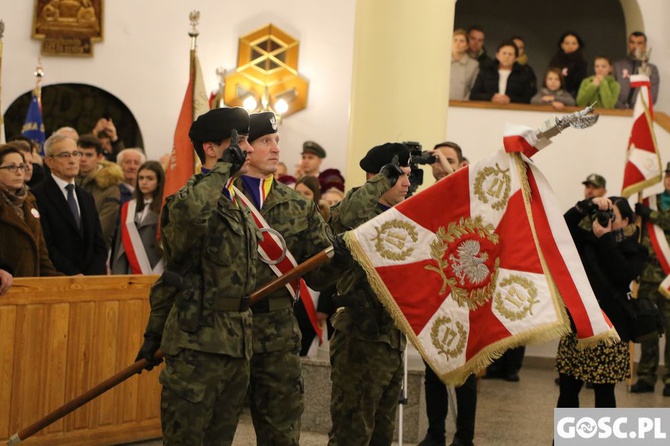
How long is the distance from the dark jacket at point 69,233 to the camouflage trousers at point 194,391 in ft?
7.63

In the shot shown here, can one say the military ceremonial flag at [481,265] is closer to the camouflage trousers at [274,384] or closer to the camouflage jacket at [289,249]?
the camouflage jacket at [289,249]

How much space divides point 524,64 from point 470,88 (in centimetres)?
87

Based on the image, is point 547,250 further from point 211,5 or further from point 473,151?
point 211,5

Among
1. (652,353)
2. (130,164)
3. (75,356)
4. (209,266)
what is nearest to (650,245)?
(652,353)

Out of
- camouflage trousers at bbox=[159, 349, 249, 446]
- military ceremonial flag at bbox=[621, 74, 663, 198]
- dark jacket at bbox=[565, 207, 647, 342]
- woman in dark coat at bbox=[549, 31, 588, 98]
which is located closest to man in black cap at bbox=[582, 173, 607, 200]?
military ceremonial flag at bbox=[621, 74, 663, 198]

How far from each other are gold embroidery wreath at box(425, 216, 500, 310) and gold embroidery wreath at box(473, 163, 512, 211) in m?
0.09

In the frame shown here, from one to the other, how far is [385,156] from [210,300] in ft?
4.37

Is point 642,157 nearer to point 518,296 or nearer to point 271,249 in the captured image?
point 518,296

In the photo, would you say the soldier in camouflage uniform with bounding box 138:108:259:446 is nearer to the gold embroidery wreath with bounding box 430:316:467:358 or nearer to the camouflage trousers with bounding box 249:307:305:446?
the camouflage trousers with bounding box 249:307:305:446

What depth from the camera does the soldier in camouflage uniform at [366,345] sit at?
4.56m

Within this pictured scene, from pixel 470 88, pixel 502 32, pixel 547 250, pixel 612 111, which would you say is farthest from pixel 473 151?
pixel 547 250

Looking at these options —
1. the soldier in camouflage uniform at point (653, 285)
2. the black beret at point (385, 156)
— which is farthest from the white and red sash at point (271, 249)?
the soldier in camouflage uniform at point (653, 285)

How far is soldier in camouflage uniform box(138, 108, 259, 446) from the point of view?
3719mm

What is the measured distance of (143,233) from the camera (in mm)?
6559
